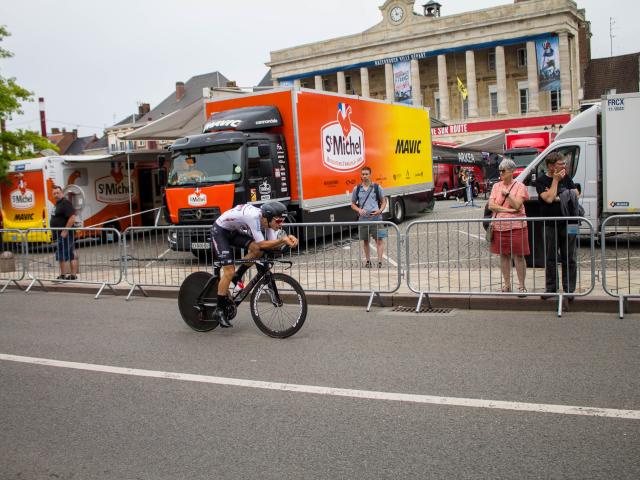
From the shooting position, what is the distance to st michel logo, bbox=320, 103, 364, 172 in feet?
54.5

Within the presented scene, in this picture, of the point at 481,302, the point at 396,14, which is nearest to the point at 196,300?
the point at 481,302

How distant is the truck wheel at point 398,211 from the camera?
2050 cm

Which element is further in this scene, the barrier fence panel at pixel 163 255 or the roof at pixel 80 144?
the roof at pixel 80 144

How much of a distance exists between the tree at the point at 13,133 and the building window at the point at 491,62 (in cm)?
5719

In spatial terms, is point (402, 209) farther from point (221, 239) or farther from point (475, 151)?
point (475, 151)

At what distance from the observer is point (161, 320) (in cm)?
910

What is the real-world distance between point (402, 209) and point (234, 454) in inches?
684

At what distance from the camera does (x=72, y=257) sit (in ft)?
41.7

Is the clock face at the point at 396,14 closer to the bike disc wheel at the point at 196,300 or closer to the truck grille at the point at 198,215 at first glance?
the truck grille at the point at 198,215

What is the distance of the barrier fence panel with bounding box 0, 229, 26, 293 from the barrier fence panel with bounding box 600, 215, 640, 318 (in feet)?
33.5

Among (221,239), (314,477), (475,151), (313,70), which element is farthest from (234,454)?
(313,70)

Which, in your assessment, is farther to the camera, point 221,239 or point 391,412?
point 221,239

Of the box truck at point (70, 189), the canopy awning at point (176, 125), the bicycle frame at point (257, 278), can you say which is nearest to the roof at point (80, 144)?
the box truck at point (70, 189)

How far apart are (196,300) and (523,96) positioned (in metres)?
70.2
